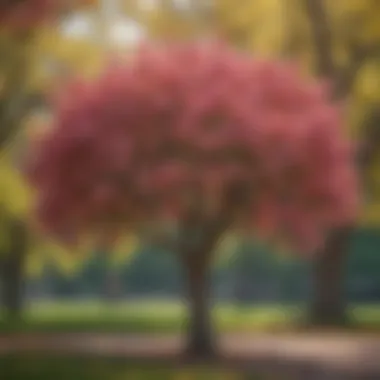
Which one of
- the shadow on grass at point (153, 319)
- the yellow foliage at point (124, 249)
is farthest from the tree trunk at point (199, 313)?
the yellow foliage at point (124, 249)

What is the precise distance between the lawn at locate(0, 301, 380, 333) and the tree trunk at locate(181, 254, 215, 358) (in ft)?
0.14

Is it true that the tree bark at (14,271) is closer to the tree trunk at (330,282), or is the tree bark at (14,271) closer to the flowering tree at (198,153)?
the flowering tree at (198,153)

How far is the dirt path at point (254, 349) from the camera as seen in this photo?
9.71 feet

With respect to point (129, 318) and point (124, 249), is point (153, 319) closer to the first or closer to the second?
point (129, 318)

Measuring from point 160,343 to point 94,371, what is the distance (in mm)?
228

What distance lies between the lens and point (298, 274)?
3.06m

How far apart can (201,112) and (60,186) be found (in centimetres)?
52

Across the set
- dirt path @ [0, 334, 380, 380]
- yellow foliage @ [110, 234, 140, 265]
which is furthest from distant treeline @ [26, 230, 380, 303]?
dirt path @ [0, 334, 380, 380]

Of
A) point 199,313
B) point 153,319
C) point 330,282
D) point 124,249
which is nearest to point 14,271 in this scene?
point 124,249

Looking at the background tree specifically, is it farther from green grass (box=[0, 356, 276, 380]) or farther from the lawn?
green grass (box=[0, 356, 276, 380])

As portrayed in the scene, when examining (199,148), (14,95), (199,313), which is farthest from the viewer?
(14,95)

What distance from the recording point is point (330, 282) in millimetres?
2977

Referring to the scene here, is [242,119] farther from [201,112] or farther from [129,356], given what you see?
[129,356]

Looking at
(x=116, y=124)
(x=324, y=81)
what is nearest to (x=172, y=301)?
(x=116, y=124)
